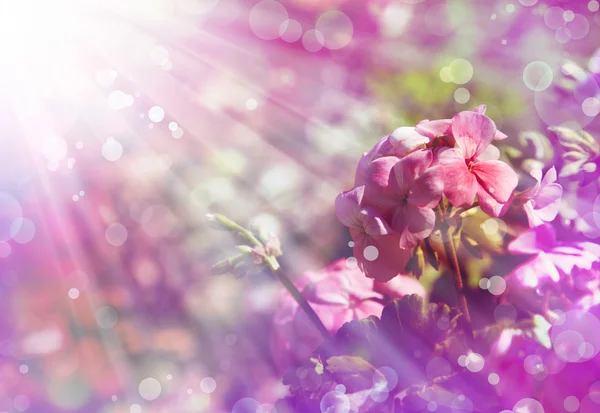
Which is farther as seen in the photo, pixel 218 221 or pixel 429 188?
pixel 218 221

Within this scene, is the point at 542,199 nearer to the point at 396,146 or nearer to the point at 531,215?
the point at 531,215

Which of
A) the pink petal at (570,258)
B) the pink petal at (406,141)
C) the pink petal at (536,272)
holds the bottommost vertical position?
the pink petal at (570,258)

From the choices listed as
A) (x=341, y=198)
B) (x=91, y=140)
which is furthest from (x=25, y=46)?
(x=341, y=198)

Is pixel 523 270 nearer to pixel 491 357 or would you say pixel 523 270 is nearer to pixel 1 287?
pixel 491 357

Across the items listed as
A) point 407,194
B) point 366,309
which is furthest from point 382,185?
point 366,309

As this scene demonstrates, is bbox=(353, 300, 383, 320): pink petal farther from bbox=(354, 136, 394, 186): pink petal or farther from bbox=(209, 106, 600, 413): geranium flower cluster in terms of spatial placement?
bbox=(354, 136, 394, 186): pink petal

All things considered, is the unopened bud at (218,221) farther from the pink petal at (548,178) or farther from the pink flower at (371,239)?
the pink petal at (548,178)

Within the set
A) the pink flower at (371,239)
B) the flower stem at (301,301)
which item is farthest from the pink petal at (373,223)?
the flower stem at (301,301)
